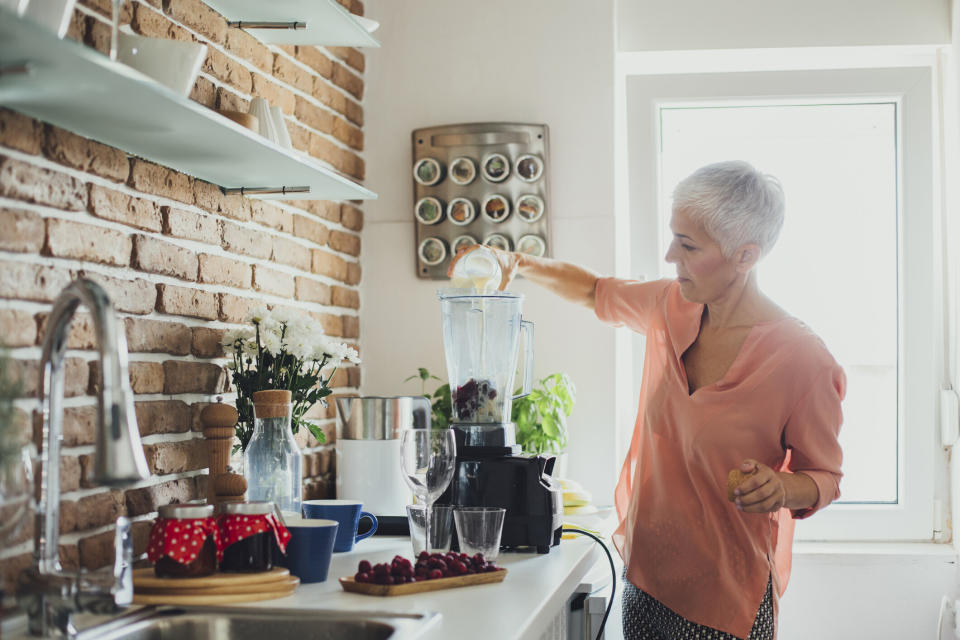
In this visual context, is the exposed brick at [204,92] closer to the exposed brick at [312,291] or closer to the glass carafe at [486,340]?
the exposed brick at [312,291]

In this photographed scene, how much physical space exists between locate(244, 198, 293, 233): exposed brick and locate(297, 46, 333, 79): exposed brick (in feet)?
1.32

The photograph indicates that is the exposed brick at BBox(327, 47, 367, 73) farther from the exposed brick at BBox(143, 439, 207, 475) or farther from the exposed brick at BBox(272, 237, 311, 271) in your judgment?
the exposed brick at BBox(143, 439, 207, 475)

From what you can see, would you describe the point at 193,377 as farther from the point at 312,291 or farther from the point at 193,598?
the point at 312,291

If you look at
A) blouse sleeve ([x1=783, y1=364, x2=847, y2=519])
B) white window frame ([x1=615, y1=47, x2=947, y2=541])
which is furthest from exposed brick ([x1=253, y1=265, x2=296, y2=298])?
blouse sleeve ([x1=783, y1=364, x2=847, y2=519])

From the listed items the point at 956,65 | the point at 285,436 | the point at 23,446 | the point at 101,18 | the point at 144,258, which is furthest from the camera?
the point at 956,65

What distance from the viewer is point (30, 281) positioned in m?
1.33

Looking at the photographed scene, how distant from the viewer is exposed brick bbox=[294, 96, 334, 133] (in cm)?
233

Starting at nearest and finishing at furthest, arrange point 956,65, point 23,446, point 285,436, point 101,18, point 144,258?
point 23,446 < point 101,18 < point 144,258 < point 285,436 < point 956,65

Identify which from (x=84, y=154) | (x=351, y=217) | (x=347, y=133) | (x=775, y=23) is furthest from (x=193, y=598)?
(x=775, y=23)

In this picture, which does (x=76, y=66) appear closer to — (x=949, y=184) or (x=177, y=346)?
(x=177, y=346)

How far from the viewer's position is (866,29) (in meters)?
2.66

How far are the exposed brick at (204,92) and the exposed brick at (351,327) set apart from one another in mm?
869

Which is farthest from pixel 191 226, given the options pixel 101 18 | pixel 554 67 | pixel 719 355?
pixel 554 67

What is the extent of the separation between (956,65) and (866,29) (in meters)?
0.25
